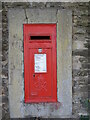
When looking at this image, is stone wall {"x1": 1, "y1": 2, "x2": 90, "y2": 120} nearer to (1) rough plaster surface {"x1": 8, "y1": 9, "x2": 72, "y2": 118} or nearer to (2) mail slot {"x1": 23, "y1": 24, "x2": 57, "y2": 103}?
(1) rough plaster surface {"x1": 8, "y1": 9, "x2": 72, "y2": 118}

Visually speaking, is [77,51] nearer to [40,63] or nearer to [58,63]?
[58,63]

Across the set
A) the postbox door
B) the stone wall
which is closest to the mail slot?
the postbox door

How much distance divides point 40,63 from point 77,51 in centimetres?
81

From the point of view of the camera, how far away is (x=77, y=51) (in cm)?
508

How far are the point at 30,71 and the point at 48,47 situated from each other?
62cm

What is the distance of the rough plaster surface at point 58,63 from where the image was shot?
4969 mm

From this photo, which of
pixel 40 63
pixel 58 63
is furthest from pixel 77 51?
pixel 40 63

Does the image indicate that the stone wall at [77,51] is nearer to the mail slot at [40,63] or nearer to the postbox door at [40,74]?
the mail slot at [40,63]

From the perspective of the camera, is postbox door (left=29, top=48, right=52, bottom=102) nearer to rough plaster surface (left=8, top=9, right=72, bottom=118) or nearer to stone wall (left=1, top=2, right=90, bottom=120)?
→ rough plaster surface (left=8, top=9, right=72, bottom=118)

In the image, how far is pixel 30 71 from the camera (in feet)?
16.6

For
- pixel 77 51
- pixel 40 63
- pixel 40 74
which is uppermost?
pixel 77 51

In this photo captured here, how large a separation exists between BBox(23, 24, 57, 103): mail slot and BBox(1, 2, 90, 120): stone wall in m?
0.41

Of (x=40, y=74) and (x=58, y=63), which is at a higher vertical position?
(x=58, y=63)

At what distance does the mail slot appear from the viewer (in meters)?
4.98
